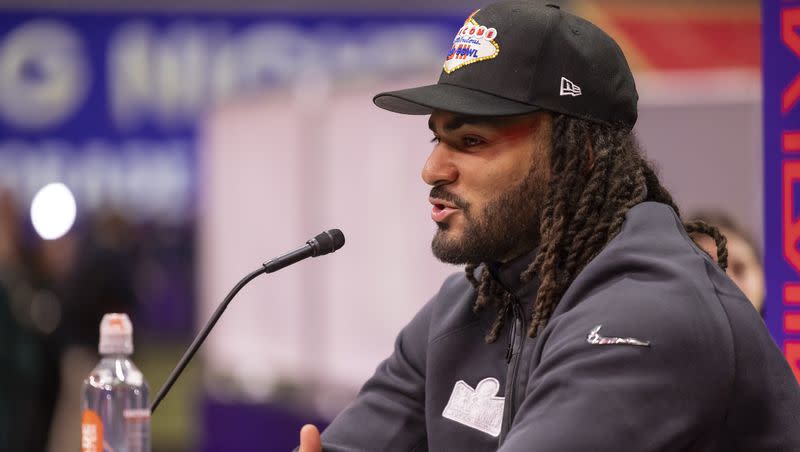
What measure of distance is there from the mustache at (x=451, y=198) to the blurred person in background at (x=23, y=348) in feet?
16.9

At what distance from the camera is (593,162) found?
6.70ft

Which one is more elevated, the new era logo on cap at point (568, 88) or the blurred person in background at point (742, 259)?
the new era logo on cap at point (568, 88)

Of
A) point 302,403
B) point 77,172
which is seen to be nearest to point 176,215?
point 77,172

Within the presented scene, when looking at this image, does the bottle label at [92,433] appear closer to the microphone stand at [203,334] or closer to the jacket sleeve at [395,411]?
the microphone stand at [203,334]

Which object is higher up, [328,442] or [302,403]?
[328,442]

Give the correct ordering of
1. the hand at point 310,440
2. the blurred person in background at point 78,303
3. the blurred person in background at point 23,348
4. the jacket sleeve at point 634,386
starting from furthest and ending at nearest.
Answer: the blurred person in background at point 78,303 < the blurred person in background at point 23,348 < the hand at point 310,440 < the jacket sleeve at point 634,386

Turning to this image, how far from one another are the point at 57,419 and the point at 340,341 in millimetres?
2692

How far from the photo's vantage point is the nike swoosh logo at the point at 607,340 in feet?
5.73

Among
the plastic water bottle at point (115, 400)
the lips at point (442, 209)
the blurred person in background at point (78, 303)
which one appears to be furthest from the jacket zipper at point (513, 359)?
the blurred person in background at point (78, 303)

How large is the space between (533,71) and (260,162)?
494 cm

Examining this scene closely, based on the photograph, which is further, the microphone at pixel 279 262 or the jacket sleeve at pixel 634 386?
the microphone at pixel 279 262

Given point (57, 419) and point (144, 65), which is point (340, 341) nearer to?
point (57, 419)

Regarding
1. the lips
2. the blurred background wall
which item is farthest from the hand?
the blurred background wall

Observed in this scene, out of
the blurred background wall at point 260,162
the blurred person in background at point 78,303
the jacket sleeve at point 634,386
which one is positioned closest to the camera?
the jacket sleeve at point 634,386
